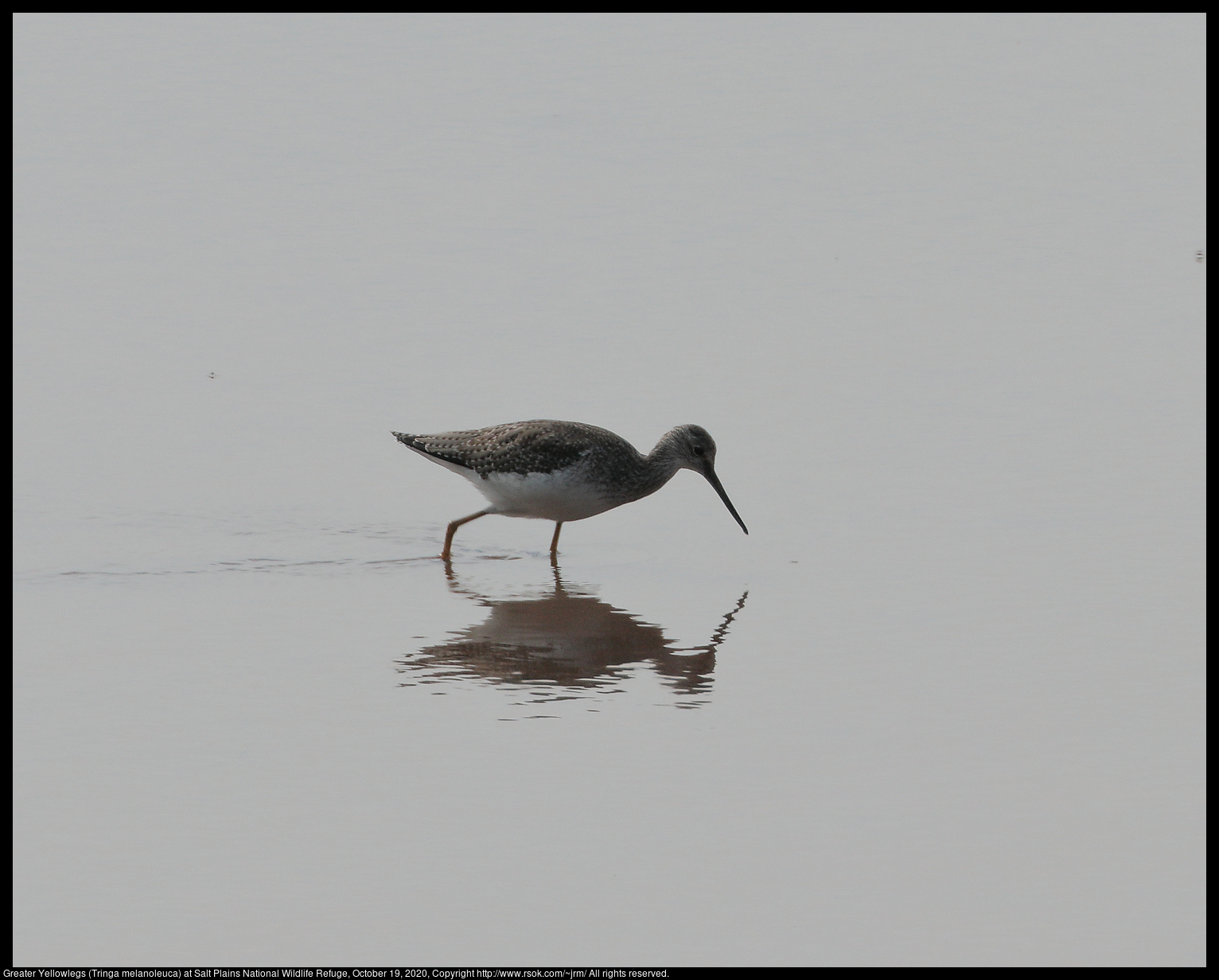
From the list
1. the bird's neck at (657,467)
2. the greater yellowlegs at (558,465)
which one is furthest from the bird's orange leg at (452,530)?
the bird's neck at (657,467)

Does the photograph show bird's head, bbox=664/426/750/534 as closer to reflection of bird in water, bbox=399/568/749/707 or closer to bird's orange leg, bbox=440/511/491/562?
bird's orange leg, bbox=440/511/491/562

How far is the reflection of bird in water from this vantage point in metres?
7.82

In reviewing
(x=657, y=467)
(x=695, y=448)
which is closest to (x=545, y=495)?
(x=657, y=467)

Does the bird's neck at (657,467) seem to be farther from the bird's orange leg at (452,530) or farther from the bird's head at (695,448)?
the bird's orange leg at (452,530)

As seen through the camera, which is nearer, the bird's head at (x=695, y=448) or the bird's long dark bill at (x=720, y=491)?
the bird's long dark bill at (x=720, y=491)

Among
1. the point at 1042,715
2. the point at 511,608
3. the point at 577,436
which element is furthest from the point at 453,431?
the point at 1042,715

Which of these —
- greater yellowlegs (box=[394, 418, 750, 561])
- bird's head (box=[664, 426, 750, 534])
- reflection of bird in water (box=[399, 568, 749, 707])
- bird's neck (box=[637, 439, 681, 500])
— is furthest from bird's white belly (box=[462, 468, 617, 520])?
reflection of bird in water (box=[399, 568, 749, 707])

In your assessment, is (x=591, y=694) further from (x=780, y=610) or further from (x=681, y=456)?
(x=681, y=456)

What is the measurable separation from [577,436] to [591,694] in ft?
10.5

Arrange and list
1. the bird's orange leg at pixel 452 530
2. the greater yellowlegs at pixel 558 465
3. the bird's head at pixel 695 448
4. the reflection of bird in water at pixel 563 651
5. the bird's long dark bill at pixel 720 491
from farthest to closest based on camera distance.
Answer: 1. the bird's head at pixel 695 448
2. the bird's long dark bill at pixel 720 491
3. the greater yellowlegs at pixel 558 465
4. the bird's orange leg at pixel 452 530
5. the reflection of bird in water at pixel 563 651

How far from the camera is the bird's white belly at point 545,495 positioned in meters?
10.2

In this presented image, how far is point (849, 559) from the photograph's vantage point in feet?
32.4

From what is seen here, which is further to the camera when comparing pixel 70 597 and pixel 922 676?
pixel 70 597

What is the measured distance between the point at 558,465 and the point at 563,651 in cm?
213
